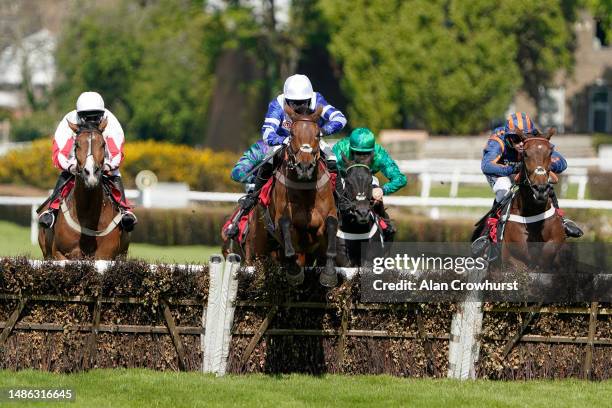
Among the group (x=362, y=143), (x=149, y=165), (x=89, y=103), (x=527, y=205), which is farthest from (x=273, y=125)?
(x=149, y=165)

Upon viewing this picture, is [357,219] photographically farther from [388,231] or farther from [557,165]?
[557,165]

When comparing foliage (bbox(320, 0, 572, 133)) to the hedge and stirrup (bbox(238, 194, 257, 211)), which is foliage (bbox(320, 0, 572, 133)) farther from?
stirrup (bbox(238, 194, 257, 211))

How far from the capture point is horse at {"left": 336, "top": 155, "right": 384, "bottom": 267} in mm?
9844

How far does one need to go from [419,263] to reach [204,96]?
3552cm

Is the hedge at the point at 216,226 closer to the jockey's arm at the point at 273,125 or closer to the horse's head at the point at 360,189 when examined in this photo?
the jockey's arm at the point at 273,125

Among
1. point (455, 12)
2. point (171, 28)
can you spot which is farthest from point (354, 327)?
point (171, 28)

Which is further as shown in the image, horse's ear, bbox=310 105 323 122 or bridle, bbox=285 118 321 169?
horse's ear, bbox=310 105 323 122

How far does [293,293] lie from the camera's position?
945 cm

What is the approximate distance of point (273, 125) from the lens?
10.3 m

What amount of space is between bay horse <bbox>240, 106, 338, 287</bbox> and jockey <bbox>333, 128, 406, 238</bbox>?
2.56 feet

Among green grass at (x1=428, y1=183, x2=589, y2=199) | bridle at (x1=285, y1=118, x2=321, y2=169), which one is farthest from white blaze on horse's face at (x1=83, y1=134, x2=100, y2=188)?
green grass at (x1=428, y1=183, x2=589, y2=199)

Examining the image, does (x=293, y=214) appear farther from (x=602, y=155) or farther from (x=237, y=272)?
(x=602, y=155)

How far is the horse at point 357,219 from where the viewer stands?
9844 millimetres

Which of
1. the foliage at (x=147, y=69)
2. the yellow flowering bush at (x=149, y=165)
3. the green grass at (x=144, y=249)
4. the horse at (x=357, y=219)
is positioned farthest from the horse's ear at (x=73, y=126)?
the foliage at (x=147, y=69)
